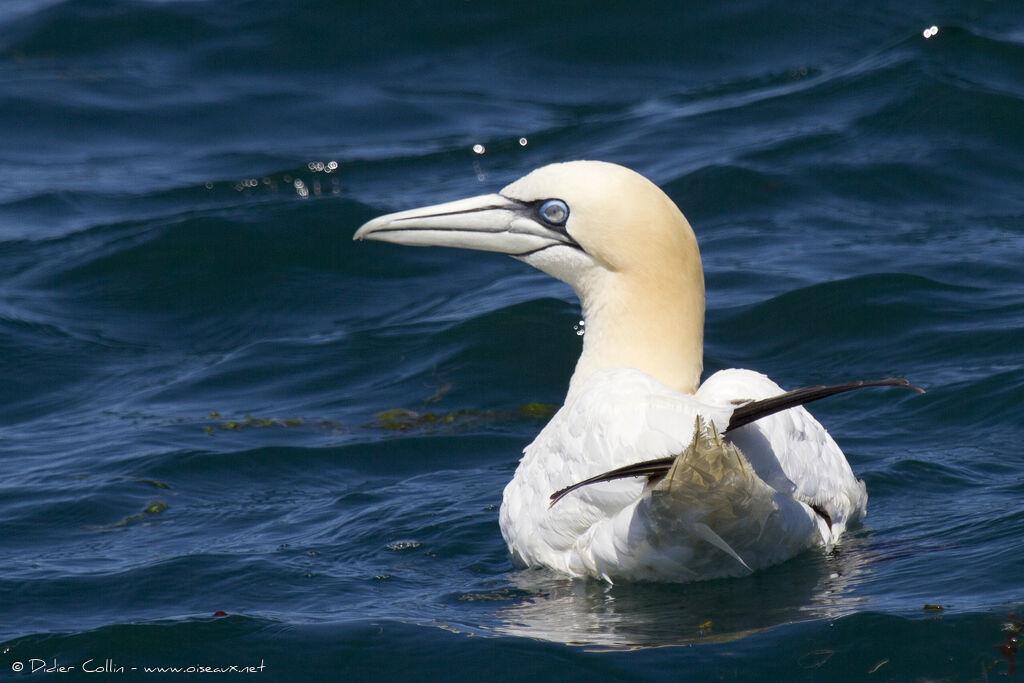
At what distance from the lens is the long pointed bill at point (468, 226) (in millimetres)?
7410

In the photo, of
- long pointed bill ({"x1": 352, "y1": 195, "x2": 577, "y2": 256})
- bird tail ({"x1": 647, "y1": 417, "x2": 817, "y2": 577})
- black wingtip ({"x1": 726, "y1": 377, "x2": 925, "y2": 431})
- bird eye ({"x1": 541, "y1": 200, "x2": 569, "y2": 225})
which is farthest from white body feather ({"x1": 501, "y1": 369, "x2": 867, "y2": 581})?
long pointed bill ({"x1": 352, "y1": 195, "x2": 577, "y2": 256})

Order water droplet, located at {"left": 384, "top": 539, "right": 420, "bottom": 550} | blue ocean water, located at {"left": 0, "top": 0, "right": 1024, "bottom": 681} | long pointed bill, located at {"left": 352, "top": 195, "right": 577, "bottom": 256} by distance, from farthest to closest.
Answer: long pointed bill, located at {"left": 352, "top": 195, "right": 577, "bottom": 256} < water droplet, located at {"left": 384, "top": 539, "right": 420, "bottom": 550} < blue ocean water, located at {"left": 0, "top": 0, "right": 1024, "bottom": 681}

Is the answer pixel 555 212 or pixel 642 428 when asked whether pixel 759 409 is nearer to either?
pixel 642 428

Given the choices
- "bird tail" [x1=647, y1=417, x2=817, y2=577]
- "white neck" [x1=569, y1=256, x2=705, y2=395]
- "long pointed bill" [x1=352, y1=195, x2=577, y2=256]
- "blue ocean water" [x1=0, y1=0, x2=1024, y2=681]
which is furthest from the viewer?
"long pointed bill" [x1=352, y1=195, x2=577, y2=256]

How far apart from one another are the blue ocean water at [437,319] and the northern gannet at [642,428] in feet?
0.73

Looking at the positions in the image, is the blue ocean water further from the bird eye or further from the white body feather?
the bird eye

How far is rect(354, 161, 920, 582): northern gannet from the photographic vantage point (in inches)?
213

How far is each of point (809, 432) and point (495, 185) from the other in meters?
8.14

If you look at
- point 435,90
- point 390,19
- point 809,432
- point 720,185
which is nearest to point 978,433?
point 809,432

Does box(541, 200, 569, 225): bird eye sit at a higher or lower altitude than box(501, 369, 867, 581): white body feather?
higher

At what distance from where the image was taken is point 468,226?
7484 millimetres

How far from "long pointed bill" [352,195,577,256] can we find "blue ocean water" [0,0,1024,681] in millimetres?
1379
